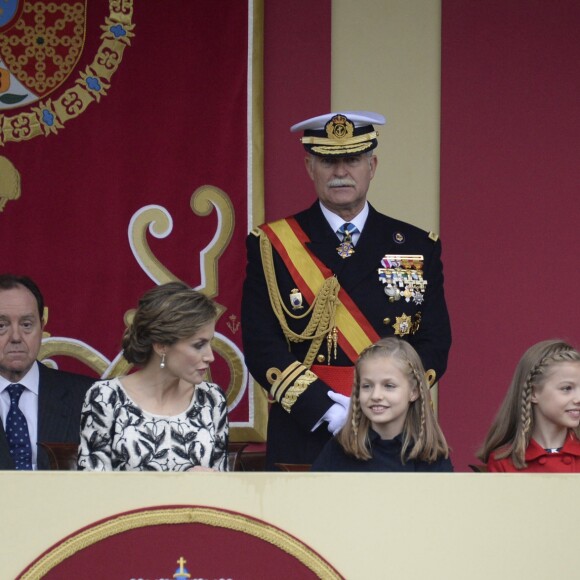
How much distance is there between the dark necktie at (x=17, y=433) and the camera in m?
4.23

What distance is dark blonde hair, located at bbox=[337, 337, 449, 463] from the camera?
3.64 meters

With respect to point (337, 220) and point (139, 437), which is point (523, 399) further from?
point (139, 437)

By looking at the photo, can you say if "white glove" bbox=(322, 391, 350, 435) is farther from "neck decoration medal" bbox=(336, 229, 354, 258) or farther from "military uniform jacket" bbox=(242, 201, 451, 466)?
"neck decoration medal" bbox=(336, 229, 354, 258)

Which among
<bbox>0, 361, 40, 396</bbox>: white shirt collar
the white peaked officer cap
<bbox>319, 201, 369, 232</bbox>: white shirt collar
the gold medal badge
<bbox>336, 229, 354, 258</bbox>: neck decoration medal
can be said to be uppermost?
the white peaked officer cap

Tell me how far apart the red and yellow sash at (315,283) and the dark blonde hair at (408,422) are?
1.19ft

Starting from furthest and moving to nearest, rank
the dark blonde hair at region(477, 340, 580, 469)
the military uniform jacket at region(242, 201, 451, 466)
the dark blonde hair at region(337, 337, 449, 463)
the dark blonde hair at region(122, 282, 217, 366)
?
the military uniform jacket at region(242, 201, 451, 466), the dark blonde hair at region(477, 340, 580, 469), the dark blonde hair at region(122, 282, 217, 366), the dark blonde hair at region(337, 337, 449, 463)

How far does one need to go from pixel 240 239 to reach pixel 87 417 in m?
1.40

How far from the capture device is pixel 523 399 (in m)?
3.96

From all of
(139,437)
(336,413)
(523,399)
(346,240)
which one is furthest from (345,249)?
(139,437)

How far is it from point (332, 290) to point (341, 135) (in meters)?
0.43

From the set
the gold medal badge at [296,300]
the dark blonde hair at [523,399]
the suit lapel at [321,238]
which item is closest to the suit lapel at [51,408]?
the gold medal badge at [296,300]

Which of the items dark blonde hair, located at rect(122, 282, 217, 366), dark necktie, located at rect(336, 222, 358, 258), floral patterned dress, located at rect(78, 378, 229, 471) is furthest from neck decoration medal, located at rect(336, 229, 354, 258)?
floral patterned dress, located at rect(78, 378, 229, 471)

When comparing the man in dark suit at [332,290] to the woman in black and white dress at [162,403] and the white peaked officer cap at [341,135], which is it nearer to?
the white peaked officer cap at [341,135]

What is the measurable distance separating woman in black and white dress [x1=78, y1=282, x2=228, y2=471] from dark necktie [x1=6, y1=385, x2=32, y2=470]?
0.54m
